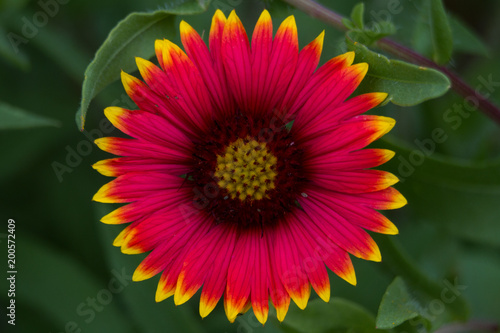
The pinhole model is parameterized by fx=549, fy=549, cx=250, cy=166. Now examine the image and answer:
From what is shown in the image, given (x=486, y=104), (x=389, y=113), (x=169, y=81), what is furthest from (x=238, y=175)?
(x=389, y=113)

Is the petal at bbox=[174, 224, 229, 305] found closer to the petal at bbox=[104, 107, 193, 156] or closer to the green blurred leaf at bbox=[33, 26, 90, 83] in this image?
the petal at bbox=[104, 107, 193, 156]

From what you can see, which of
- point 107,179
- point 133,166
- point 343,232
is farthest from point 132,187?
point 107,179

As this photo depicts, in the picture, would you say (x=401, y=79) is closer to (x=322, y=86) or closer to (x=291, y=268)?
(x=322, y=86)

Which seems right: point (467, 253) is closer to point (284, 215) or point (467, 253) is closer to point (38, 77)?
point (284, 215)

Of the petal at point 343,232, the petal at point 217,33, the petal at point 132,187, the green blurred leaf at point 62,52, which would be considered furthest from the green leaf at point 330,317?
the green blurred leaf at point 62,52

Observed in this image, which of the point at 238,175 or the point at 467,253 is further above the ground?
the point at 238,175

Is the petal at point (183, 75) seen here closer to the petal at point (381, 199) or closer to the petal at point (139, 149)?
the petal at point (139, 149)
